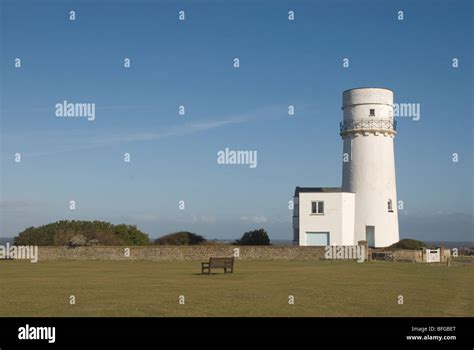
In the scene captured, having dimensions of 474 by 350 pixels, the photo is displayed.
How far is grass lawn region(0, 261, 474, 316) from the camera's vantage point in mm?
16281

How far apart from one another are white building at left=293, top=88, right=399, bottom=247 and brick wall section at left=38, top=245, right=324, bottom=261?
6.48 m

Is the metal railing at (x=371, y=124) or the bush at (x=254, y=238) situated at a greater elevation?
the metal railing at (x=371, y=124)

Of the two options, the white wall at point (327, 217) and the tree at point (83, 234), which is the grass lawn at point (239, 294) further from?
the tree at point (83, 234)

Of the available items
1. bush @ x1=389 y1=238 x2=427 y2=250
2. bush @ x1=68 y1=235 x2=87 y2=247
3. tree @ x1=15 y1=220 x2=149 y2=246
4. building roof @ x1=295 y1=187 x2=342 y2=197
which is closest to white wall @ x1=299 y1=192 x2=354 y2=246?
building roof @ x1=295 y1=187 x2=342 y2=197

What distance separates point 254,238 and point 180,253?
11296 mm

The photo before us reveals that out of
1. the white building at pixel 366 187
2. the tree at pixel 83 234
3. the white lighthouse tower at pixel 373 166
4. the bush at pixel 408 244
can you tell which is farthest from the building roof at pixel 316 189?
the tree at pixel 83 234

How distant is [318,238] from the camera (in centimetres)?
4875

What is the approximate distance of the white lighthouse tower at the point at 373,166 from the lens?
49875 millimetres

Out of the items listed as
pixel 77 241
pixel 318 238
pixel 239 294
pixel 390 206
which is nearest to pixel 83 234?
pixel 77 241

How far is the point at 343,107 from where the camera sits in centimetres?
5172

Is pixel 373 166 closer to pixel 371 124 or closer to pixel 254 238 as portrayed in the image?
pixel 371 124

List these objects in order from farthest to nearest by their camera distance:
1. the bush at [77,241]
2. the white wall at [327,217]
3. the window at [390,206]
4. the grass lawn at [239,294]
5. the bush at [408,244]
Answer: the window at [390,206], the white wall at [327,217], the bush at [408,244], the bush at [77,241], the grass lawn at [239,294]
